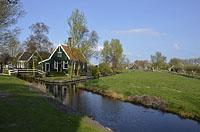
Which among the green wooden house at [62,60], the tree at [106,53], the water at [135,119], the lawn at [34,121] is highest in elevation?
the tree at [106,53]

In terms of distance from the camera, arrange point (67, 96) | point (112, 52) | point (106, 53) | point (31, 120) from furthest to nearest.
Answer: point (112, 52), point (106, 53), point (67, 96), point (31, 120)

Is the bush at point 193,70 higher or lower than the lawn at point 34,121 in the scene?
higher

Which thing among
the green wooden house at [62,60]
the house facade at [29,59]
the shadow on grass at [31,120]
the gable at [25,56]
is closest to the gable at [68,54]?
the green wooden house at [62,60]

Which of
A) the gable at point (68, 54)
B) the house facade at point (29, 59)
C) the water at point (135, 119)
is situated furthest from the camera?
the house facade at point (29, 59)

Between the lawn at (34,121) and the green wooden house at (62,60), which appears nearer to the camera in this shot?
the lawn at (34,121)

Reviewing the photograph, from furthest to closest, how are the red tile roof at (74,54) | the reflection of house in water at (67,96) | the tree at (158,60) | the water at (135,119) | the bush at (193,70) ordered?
→ the tree at (158,60)
the bush at (193,70)
the red tile roof at (74,54)
the reflection of house in water at (67,96)
the water at (135,119)

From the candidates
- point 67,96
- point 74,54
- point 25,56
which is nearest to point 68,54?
point 74,54

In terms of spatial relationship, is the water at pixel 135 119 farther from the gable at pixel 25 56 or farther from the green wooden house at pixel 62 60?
the gable at pixel 25 56

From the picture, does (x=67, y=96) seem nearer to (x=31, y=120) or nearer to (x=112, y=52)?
(x=31, y=120)

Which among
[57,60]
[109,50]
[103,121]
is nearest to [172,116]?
[103,121]

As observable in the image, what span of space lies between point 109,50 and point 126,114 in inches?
3608

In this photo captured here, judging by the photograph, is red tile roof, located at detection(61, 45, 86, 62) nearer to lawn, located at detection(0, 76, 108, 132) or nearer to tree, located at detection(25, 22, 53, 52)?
tree, located at detection(25, 22, 53, 52)

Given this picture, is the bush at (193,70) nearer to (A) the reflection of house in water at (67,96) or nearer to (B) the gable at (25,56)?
(B) the gable at (25,56)

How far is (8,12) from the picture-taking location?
107ft
